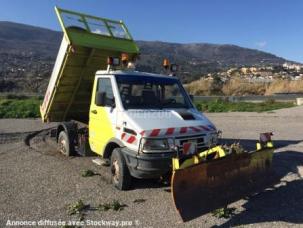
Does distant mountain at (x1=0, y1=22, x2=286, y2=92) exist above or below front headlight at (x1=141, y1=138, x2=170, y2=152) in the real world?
above

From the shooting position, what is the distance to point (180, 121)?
23.7 ft

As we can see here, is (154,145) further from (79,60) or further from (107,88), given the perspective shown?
(79,60)

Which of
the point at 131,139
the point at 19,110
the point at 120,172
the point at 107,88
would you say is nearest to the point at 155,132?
the point at 131,139

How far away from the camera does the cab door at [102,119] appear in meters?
7.80

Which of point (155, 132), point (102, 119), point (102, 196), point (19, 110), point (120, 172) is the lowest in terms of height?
point (102, 196)

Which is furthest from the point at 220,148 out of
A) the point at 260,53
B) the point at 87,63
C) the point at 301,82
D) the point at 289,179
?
the point at 260,53

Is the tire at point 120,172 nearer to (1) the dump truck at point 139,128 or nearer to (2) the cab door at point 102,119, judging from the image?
(1) the dump truck at point 139,128

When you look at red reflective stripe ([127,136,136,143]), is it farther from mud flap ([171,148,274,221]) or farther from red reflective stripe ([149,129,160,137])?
mud flap ([171,148,274,221])

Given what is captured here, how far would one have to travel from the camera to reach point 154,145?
677 centimetres

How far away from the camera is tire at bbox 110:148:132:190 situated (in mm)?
7039

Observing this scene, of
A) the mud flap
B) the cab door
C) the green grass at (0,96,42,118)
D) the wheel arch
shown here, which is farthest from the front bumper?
the green grass at (0,96,42,118)

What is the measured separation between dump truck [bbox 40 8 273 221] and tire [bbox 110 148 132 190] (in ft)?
0.06

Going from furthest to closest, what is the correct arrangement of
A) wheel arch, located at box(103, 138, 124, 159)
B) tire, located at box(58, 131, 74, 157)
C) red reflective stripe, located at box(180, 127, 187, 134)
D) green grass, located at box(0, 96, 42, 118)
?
green grass, located at box(0, 96, 42, 118) → tire, located at box(58, 131, 74, 157) → wheel arch, located at box(103, 138, 124, 159) → red reflective stripe, located at box(180, 127, 187, 134)

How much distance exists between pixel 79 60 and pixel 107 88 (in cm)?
188
